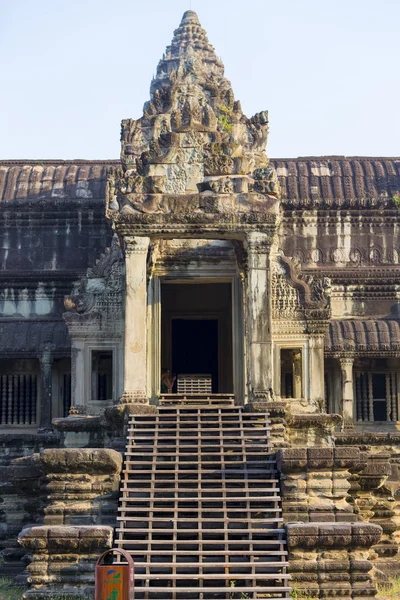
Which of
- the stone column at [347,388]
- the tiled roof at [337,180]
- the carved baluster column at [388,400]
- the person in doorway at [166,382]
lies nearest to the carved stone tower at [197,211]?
the person in doorway at [166,382]

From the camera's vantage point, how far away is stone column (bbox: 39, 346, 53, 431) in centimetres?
2209

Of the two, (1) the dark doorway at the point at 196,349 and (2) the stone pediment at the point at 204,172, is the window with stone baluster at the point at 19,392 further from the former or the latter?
(2) the stone pediment at the point at 204,172

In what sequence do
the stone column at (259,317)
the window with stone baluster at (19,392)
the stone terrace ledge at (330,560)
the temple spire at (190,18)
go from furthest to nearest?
the temple spire at (190,18) < the window with stone baluster at (19,392) < the stone column at (259,317) < the stone terrace ledge at (330,560)

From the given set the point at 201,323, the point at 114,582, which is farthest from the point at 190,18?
the point at 114,582

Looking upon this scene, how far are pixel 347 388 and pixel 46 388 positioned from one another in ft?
20.4

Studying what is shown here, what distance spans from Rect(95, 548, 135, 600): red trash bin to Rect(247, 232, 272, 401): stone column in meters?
6.88

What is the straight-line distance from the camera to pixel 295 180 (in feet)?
79.8

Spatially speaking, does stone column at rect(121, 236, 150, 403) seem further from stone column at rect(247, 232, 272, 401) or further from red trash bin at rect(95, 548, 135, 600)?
red trash bin at rect(95, 548, 135, 600)

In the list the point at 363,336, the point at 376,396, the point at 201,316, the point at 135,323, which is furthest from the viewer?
the point at 376,396

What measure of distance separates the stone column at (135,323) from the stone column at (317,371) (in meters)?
3.91

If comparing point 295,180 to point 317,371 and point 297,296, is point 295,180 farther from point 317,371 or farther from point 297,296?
point 317,371

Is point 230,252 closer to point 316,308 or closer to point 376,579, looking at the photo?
point 316,308

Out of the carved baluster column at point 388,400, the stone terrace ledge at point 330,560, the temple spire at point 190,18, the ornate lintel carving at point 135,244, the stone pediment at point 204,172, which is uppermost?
the temple spire at point 190,18

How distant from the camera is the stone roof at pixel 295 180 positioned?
2398 centimetres
